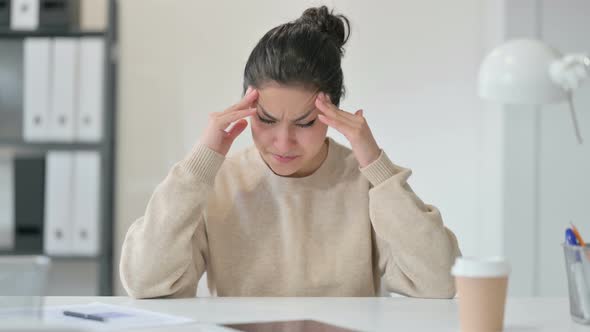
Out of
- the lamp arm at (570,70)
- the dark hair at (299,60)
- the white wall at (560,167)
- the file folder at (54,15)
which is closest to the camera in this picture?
the lamp arm at (570,70)

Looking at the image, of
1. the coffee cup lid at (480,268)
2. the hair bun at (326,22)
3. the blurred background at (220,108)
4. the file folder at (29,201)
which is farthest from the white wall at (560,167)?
the coffee cup lid at (480,268)

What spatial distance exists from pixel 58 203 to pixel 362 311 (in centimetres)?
187

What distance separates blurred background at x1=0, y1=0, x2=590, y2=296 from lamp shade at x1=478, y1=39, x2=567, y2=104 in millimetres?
1802

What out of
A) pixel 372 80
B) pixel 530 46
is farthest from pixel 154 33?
pixel 530 46

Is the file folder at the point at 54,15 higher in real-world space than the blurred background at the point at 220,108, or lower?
higher

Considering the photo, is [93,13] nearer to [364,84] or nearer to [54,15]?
[54,15]

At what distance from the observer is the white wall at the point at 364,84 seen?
3109 mm

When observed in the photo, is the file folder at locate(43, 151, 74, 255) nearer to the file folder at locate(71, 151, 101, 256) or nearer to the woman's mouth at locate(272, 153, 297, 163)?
the file folder at locate(71, 151, 101, 256)

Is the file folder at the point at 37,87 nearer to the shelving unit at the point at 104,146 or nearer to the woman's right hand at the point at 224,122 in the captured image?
the shelving unit at the point at 104,146

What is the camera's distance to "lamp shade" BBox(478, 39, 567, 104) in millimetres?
1176

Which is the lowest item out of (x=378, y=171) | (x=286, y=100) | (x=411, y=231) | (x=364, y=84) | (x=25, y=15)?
(x=411, y=231)

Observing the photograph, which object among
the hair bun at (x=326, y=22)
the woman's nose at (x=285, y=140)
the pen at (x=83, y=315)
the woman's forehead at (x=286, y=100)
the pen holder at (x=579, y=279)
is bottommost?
the pen at (x=83, y=315)

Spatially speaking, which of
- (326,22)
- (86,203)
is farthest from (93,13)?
(326,22)

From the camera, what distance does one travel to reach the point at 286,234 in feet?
5.98
